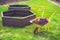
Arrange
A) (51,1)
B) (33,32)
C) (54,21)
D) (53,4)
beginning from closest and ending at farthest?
(33,32) → (54,21) → (53,4) → (51,1)

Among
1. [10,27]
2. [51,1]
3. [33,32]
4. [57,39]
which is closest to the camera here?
[57,39]

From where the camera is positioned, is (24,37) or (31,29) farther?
(31,29)

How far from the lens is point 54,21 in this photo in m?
12.2

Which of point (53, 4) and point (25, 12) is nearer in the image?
point (25, 12)

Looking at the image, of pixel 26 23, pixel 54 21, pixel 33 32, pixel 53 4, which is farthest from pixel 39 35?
pixel 53 4

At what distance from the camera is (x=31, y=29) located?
35.4 feet

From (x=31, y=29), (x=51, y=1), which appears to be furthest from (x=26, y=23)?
(x=51, y=1)

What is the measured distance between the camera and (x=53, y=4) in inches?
677

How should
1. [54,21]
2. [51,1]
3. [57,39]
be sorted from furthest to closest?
[51,1]
[54,21]
[57,39]

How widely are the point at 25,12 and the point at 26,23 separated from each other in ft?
6.31

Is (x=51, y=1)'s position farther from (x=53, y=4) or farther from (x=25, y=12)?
(x=25, y=12)

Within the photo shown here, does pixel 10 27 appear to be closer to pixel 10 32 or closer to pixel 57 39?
pixel 10 32

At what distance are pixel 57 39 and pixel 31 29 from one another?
199 cm

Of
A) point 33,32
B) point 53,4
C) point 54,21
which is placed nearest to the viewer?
point 33,32
